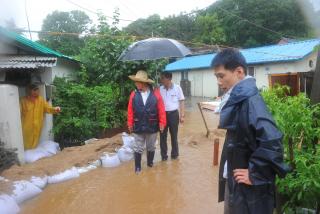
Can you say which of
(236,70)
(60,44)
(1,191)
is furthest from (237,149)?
(60,44)

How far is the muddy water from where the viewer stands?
506cm

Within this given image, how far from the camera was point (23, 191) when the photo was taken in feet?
17.3

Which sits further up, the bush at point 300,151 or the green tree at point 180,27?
the green tree at point 180,27

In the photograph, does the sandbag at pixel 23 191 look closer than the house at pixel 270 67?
Yes

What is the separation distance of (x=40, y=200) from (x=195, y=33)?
3573 cm

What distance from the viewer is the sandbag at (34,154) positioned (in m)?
6.96

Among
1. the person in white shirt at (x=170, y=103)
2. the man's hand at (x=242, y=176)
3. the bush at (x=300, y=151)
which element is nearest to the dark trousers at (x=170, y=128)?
the person in white shirt at (x=170, y=103)

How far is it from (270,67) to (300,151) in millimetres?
20816

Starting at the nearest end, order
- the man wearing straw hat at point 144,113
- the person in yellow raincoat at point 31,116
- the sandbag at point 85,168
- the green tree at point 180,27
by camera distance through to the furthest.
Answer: the man wearing straw hat at point 144,113, the sandbag at point 85,168, the person in yellow raincoat at point 31,116, the green tree at point 180,27

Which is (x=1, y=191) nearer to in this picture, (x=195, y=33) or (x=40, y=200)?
(x=40, y=200)

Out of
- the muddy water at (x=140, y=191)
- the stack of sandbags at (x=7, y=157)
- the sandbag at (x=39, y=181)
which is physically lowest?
the muddy water at (x=140, y=191)

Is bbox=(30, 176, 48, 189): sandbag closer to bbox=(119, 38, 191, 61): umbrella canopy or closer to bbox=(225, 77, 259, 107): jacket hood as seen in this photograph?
bbox=(119, 38, 191, 61): umbrella canopy

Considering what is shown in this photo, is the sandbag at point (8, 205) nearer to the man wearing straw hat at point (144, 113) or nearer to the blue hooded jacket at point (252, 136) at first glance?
the man wearing straw hat at point (144, 113)

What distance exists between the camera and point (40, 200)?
5426mm
